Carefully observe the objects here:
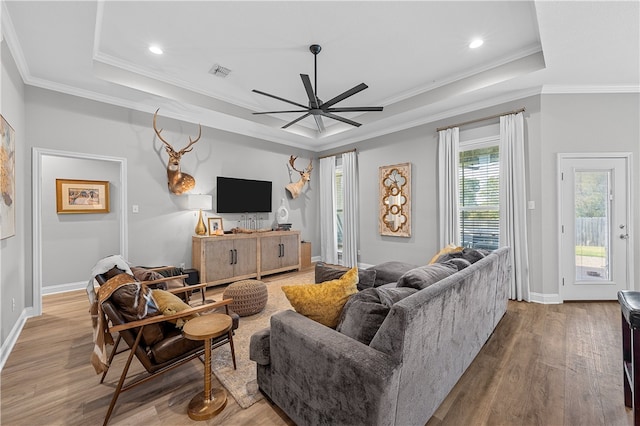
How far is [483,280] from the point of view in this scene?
2.18m

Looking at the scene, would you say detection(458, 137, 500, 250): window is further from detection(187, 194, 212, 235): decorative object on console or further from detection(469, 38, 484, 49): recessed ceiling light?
detection(187, 194, 212, 235): decorative object on console

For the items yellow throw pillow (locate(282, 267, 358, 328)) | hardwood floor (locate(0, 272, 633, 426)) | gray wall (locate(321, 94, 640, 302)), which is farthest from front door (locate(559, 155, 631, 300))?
yellow throw pillow (locate(282, 267, 358, 328))

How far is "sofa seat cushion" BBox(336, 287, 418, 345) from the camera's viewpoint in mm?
1405

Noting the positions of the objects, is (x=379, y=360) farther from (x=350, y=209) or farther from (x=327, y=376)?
(x=350, y=209)

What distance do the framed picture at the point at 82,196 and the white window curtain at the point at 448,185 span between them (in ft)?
19.2

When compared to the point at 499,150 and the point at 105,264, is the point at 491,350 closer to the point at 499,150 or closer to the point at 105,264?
the point at 499,150

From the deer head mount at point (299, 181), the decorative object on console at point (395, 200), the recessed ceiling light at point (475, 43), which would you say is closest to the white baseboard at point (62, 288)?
the deer head mount at point (299, 181)

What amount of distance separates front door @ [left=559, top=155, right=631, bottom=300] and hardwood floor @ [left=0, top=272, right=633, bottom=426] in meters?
0.90

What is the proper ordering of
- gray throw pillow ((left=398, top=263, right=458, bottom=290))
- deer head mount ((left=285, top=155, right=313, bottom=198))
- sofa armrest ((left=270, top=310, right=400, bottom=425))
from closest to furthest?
sofa armrest ((left=270, top=310, right=400, bottom=425))
gray throw pillow ((left=398, top=263, right=458, bottom=290))
deer head mount ((left=285, top=155, right=313, bottom=198))

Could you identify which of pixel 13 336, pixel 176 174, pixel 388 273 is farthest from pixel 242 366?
pixel 176 174

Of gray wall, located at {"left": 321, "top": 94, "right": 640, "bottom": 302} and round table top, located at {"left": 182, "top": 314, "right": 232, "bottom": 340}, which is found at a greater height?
gray wall, located at {"left": 321, "top": 94, "right": 640, "bottom": 302}

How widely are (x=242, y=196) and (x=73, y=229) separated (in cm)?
282

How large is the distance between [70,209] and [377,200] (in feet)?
17.9

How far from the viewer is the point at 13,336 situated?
8.43ft
